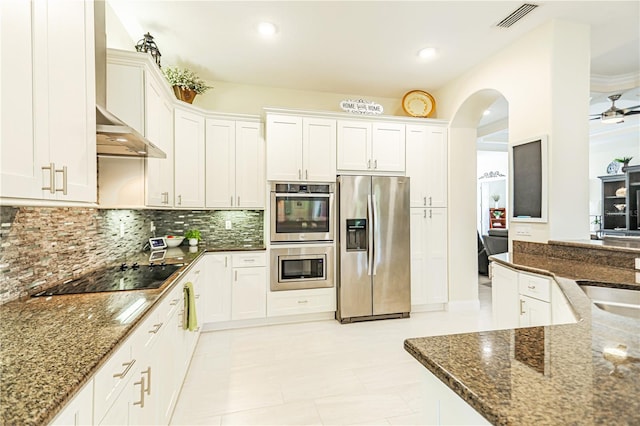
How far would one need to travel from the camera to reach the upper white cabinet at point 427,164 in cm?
403

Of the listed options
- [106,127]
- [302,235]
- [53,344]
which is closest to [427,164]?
[302,235]

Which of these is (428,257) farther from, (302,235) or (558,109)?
(558,109)

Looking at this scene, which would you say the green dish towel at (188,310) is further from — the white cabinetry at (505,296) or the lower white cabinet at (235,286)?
the white cabinetry at (505,296)

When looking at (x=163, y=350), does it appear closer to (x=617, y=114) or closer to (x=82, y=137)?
(x=82, y=137)

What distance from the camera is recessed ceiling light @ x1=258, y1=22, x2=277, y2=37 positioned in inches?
110

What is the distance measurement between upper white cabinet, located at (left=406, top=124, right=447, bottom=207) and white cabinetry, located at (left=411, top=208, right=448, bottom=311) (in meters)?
0.17

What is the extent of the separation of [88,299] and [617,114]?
5.65 metres

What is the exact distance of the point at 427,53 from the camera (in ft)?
10.8

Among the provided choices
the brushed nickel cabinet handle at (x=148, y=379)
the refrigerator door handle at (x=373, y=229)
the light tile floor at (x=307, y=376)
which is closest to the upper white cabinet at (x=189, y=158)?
the light tile floor at (x=307, y=376)

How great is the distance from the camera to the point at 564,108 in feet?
8.82

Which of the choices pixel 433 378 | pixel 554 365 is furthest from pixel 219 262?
pixel 554 365

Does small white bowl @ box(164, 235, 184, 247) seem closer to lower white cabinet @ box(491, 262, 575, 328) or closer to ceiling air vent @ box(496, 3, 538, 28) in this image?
lower white cabinet @ box(491, 262, 575, 328)

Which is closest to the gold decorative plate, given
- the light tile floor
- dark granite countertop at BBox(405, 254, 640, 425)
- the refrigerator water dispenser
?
the refrigerator water dispenser

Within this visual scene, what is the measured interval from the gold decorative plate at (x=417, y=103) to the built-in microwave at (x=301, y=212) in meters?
1.59
